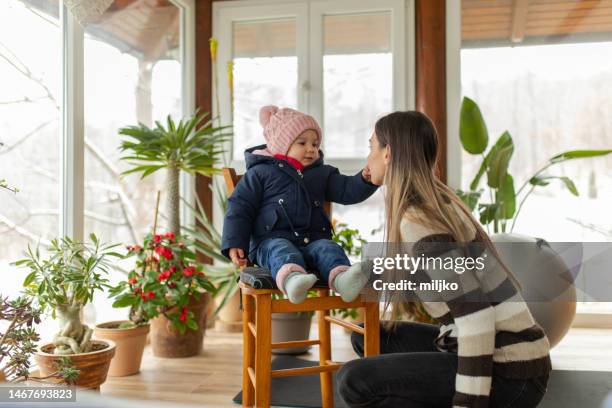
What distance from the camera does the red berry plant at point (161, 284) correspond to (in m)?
2.71

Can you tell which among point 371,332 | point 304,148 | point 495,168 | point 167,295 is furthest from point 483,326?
point 495,168

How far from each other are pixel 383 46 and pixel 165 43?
1372 millimetres

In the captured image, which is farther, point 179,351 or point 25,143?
point 179,351

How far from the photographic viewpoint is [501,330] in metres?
1.31

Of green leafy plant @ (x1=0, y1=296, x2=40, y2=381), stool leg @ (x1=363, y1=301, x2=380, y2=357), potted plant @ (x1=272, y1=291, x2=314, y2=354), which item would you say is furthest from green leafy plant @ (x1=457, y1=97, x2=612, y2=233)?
green leafy plant @ (x1=0, y1=296, x2=40, y2=381)

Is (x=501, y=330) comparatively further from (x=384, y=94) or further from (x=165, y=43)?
(x=165, y=43)

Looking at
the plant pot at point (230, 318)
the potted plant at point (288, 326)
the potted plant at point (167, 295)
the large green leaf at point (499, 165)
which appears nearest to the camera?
the potted plant at point (167, 295)

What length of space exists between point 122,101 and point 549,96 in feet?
8.40

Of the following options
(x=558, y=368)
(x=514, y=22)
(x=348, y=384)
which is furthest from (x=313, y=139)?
(x=514, y=22)

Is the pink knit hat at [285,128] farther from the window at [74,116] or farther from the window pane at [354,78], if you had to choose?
the window pane at [354,78]

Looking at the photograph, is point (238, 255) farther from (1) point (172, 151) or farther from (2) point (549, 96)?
(2) point (549, 96)

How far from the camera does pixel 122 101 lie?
3.19 m

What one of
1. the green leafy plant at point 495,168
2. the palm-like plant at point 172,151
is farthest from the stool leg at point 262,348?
the green leafy plant at point 495,168

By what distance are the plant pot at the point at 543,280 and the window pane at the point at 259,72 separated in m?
1.79
